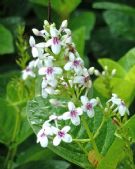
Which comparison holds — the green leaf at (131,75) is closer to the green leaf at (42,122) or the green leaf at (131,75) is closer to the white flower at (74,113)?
the green leaf at (42,122)

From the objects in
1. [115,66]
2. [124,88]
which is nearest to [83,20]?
[115,66]

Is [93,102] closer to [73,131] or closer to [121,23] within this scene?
[73,131]

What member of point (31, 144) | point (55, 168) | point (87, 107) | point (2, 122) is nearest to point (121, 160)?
point (87, 107)

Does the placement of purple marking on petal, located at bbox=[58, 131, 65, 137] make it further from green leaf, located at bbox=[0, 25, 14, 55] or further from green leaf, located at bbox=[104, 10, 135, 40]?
green leaf, located at bbox=[104, 10, 135, 40]

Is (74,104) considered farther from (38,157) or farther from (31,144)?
(31,144)

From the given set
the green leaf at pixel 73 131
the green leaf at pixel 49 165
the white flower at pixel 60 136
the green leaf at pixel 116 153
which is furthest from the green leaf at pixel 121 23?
the white flower at pixel 60 136

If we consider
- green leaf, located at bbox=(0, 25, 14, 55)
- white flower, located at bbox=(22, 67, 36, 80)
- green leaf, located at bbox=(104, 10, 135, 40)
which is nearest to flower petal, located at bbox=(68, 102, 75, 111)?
white flower, located at bbox=(22, 67, 36, 80)
